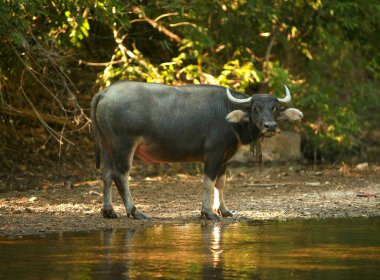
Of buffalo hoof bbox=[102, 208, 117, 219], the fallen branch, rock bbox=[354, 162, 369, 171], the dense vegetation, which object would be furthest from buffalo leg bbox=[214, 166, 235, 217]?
rock bbox=[354, 162, 369, 171]


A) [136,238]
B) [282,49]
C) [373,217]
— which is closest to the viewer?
[136,238]

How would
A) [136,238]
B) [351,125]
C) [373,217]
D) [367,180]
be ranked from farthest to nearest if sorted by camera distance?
1. [351,125]
2. [367,180]
3. [373,217]
4. [136,238]

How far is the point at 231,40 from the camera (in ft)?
59.6

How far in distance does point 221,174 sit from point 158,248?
3230 mm

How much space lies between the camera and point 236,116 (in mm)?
11117

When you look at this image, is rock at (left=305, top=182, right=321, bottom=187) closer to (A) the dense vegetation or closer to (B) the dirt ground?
(B) the dirt ground

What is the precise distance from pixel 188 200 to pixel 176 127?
199 cm

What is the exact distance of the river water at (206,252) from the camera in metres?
7.23

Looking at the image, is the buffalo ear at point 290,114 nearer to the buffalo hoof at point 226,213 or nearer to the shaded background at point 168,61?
the buffalo hoof at point 226,213

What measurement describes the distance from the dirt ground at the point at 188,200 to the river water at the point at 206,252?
65 centimetres

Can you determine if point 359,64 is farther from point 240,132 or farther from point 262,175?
point 240,132

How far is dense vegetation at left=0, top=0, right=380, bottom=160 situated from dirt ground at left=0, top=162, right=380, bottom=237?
1583mm

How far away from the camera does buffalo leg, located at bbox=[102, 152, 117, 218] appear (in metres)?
11.1

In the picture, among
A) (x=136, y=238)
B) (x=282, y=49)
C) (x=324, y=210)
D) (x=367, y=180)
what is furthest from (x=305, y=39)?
(x=136, y=238)
